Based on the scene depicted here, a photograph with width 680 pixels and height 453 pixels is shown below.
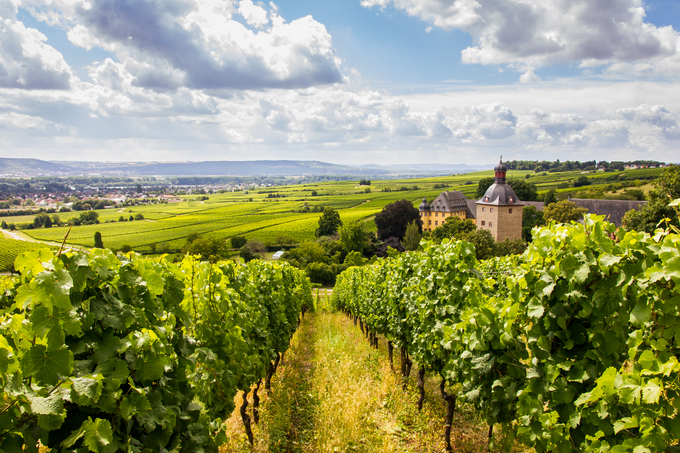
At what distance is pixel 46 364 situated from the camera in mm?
2350

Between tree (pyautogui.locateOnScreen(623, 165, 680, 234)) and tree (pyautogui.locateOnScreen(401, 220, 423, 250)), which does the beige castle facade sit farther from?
tree (pyautogui.locateOnScreen(623, 165, 680, 234))

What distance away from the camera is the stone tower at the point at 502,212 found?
213 feet

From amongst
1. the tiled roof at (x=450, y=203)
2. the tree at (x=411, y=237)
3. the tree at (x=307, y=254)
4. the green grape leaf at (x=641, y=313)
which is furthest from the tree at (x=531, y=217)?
the green grape leaf at (x=641, y=313)

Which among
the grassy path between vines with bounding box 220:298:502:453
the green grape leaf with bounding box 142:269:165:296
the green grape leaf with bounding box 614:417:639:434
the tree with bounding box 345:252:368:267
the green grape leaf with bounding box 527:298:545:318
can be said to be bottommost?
the tree with bounding box 345:252:368:267

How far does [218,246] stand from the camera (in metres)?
58.8

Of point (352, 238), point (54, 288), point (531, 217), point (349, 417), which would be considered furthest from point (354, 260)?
point (54, 288)

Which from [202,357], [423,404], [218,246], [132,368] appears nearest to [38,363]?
[132,368]

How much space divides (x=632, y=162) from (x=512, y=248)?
14110 cm

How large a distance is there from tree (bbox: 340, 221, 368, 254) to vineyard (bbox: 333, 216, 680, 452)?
61763mm

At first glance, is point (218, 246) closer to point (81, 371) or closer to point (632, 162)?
point (81, 371)

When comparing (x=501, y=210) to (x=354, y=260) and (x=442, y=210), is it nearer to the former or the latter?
(x=442, y=210)

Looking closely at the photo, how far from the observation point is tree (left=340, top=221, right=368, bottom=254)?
224ft

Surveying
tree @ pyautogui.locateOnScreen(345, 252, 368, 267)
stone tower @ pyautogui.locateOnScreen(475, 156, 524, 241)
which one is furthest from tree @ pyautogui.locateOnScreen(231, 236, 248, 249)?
stone tower @ pyautogui.locateOnScreen(475, 156, 524, 241)

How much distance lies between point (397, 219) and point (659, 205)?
49.4 metres
